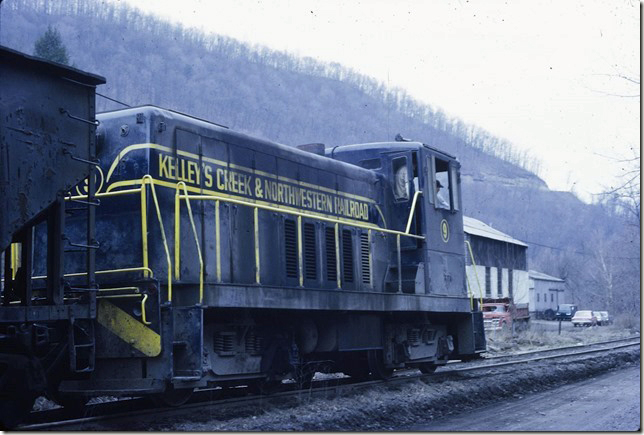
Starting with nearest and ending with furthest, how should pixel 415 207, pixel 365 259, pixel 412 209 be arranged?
pixel 365 259
pixel 412 209
pixel 415 207

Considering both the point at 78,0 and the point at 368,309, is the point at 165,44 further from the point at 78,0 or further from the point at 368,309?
the point at 368,309

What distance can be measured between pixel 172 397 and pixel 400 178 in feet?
18.4

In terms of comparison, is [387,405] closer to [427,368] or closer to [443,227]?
[427,368]

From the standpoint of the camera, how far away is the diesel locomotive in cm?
671

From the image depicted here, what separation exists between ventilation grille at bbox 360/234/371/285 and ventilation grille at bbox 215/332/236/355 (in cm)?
302

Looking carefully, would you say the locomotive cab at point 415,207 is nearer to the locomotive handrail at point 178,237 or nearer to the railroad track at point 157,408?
the railroad track at point 157,408

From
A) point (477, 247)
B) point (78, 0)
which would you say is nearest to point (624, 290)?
point (477, 247)

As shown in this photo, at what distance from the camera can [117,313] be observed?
7773 mm

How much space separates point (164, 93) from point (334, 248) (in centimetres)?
7598

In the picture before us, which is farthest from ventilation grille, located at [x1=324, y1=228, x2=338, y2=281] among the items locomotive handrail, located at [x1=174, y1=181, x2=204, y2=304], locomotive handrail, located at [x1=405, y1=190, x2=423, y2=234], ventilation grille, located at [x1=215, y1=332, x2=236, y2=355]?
locomotive handrail, located at [x1=174, y1=181, x2=204, y2=304]

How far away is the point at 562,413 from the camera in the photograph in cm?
907

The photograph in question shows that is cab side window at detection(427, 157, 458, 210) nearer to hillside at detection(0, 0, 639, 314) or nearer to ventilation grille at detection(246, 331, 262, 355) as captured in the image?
ventilation grille at detection(246, 331, 262, 355)

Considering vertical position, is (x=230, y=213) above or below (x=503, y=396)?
above

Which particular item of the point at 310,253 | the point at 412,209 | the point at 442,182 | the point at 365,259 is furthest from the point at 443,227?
the point at 310,253
